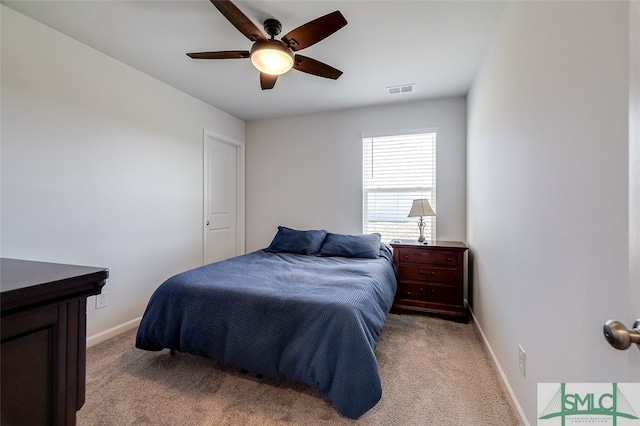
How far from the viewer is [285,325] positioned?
1.56 meters

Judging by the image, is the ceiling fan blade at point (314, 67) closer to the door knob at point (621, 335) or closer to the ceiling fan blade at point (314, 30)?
the ceiling fan blade at point (314, 30)

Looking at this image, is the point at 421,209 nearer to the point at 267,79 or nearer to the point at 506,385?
the point at 506,385

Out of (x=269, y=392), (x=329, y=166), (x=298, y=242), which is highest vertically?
(x=329, y=166)

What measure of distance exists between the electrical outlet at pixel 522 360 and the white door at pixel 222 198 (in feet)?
10.8

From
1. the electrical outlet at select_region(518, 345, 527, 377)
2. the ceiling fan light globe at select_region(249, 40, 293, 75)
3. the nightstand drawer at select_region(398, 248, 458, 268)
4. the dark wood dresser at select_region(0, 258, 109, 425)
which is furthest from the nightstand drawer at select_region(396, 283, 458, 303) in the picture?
the dark wood dresser at select_region(0, 258, 109, 425)

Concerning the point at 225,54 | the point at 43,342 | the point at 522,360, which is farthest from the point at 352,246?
the point at 43,342

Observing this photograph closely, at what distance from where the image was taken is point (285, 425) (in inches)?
54.5

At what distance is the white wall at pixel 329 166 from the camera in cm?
315

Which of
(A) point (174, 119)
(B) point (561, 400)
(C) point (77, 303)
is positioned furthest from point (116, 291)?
(B) point (561, 400)

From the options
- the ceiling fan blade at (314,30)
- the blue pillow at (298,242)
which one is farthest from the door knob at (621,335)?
the blue pillow at (298,242)

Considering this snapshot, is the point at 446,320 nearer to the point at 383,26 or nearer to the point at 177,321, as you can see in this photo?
the point at 177,321

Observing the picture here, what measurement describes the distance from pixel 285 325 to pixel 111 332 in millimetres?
1906

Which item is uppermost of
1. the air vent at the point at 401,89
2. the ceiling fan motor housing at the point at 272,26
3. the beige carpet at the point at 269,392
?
the air vent at the point at 401,89

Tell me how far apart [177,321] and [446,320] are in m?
2.49
